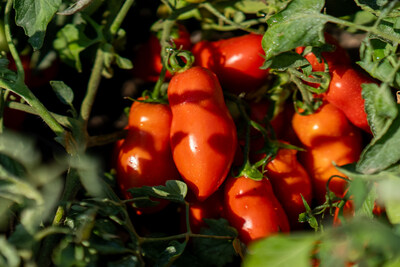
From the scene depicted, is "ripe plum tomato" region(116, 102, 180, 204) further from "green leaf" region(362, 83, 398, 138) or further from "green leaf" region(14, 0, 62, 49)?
"green leaf" region(362, 83, 398, 138)

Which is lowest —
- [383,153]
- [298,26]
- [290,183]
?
[290,183]

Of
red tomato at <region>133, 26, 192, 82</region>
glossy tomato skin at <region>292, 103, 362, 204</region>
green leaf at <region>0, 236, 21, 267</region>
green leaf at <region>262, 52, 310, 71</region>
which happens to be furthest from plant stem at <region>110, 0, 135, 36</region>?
green leaf at <region>0, 236, 21, 267</region>

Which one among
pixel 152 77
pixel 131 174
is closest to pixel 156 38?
pixel 152 77

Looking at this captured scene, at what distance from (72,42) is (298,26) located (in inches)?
20.7

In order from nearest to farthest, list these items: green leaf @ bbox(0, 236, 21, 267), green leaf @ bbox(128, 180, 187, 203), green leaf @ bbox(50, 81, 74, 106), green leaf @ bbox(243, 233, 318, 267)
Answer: green leaf @ bbox(243, 233, 318, 267), green leaf @ bbox(0, 236, 21, 267), green leaf @ bbox(128, 180, 187, 203), green leaf @ bbox(50, 81, 74, 106)

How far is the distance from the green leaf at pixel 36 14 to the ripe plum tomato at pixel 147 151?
24 centimetres

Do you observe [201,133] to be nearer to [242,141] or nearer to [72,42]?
[242,141]

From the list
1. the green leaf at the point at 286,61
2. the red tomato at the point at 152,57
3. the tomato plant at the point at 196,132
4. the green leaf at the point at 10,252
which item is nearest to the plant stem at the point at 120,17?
the tomato plant at the point at 196,132

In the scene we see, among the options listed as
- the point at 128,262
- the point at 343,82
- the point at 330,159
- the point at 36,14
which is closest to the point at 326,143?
the point at 330,159

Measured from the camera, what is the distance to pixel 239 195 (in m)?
0.90

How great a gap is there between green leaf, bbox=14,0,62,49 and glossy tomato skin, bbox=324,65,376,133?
555mm

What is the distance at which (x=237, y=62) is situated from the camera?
100 centimetres

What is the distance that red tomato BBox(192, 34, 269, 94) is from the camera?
3.26ft

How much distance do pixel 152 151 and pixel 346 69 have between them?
427mm
